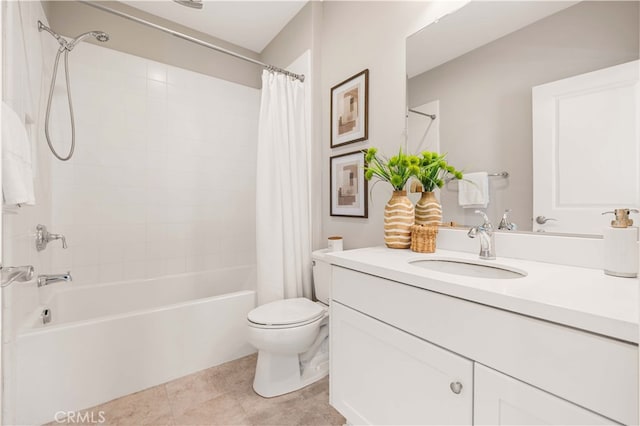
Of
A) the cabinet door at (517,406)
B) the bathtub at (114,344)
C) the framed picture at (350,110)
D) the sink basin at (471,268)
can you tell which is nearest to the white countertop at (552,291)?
the sink basin at (471,268)

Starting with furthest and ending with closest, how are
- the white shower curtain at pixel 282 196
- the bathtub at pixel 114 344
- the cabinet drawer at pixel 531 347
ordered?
the white shower curtain at pixel 282 196 < the bathtub at pixel 114 344 < the cabinet drawer at pixel 531 347

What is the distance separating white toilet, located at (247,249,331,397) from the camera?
1.44m

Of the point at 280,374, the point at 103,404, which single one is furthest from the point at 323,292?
the point at 103,404

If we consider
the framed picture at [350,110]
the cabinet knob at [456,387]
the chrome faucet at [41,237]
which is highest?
the framed picture at [350,110]

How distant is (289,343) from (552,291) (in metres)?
1.16

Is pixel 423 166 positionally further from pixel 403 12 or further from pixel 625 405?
pixel 625 405

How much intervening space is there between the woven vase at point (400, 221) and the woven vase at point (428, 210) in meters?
0.06

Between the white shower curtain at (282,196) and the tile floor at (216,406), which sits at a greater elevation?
the white shower curtain at (282,196)

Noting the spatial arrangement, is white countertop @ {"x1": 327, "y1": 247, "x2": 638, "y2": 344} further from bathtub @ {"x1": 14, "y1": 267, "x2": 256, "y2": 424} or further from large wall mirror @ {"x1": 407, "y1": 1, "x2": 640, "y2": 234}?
bathtub @ {"x1": 14, "y1": 267, "x2": 256, "y2": 424}

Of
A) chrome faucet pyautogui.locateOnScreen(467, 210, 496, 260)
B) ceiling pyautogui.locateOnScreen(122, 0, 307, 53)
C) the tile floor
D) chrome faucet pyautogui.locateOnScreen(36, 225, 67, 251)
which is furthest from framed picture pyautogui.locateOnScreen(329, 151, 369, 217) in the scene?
chrome faucet pyautogui.locateOnScreen(36, 225, 67, 251)

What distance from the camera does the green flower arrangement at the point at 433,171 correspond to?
4.36 ft

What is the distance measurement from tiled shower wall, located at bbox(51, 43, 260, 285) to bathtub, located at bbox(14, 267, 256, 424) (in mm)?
194

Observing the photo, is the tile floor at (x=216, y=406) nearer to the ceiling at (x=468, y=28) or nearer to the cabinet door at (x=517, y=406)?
the cabinet door at (x=517, y=406)

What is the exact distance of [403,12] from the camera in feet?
4.94
